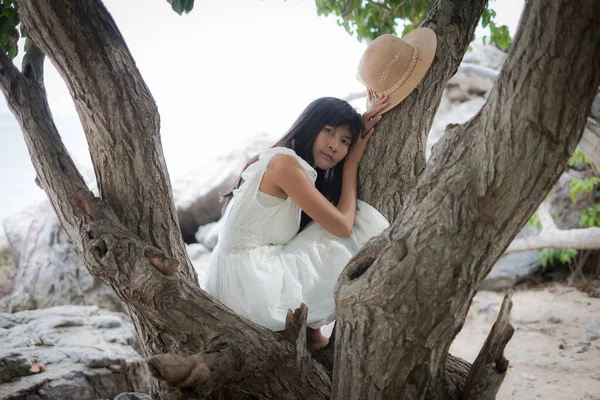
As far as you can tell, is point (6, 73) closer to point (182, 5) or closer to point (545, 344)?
point (182, 5)

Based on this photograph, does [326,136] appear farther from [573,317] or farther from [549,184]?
[573,317]

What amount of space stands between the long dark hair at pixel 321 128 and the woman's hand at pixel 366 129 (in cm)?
3

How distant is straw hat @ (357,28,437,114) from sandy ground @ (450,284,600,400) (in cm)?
235

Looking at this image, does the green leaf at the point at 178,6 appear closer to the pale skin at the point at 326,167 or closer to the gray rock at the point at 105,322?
the pale skin at the point at 326,167

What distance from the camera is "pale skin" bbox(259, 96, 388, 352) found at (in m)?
2.09

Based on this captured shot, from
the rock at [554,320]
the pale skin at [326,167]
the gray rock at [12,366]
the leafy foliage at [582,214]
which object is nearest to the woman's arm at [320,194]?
the pale skin at [326,167]

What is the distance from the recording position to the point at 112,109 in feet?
6.29

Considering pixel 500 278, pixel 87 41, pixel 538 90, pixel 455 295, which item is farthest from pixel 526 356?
pixel 87 41

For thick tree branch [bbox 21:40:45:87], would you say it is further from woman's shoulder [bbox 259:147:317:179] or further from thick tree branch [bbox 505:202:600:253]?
thick tree branch [bbox 505:202:600:253]

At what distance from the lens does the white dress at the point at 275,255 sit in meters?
2.01

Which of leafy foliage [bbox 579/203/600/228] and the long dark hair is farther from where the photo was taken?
leafy foliage [bbox 579/203/600/228]

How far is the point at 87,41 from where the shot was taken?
1.85 m

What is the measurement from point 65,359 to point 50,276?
2810 millimetres

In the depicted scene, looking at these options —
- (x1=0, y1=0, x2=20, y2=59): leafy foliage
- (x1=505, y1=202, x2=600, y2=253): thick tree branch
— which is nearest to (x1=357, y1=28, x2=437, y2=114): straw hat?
(x1=0, y1=0, x2=20, y2=59): leafy foliage
